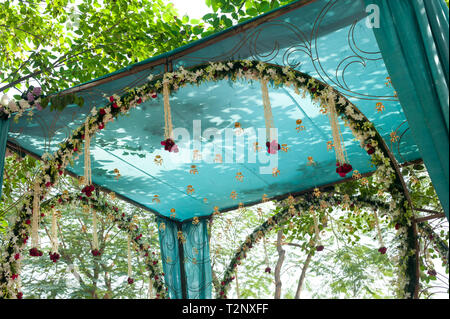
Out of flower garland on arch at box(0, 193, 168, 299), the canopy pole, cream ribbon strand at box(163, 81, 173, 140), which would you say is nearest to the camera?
cream ribbon strand at box(163, 81, 173, 140)

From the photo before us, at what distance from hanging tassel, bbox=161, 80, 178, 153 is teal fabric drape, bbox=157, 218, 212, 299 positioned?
3.90 metres

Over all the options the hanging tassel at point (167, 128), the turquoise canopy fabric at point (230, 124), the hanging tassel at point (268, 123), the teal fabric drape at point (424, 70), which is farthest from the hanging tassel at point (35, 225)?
the teal fabric drape at point (424, 70)

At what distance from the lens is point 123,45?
4.89 metres

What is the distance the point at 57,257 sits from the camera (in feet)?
12.6

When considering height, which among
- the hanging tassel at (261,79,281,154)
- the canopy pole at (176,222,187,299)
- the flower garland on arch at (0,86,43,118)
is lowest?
the canopy pole at (176,222,187,299)

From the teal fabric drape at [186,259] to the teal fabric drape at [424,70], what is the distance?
→ 17.6ft

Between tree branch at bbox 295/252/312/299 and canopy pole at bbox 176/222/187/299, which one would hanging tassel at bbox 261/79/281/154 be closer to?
canopy pole at bbox 176/222/187/299

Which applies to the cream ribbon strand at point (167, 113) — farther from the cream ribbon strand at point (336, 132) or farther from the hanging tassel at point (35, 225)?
the hanging tassel at point (35, 225)

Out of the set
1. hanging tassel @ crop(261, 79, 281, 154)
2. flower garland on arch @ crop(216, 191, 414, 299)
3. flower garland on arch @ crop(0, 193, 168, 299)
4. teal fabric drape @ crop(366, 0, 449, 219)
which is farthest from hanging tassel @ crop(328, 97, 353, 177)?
flower garland on arch @ crop(0, 193, 168, 299)

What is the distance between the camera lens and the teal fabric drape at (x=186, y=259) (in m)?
6.62

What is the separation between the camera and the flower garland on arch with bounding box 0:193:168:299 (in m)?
3.69

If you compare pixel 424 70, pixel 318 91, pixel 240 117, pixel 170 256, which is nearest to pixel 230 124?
pixel 240 117

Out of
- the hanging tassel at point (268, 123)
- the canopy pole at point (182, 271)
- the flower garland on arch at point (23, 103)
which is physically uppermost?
the flower garland on arch at point (23, 103)
